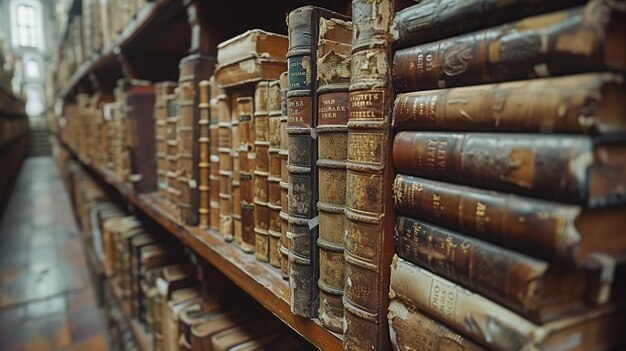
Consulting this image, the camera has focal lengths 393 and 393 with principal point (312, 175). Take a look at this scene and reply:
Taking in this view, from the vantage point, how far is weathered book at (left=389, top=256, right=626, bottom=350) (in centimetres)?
32

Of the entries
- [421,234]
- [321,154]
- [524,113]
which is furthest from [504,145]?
[321,154]

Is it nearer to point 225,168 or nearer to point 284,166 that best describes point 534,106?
point 284,166

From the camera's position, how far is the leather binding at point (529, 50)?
0.27 m

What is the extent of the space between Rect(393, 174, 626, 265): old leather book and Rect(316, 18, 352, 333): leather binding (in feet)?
0.50

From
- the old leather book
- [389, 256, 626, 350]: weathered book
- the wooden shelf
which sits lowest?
the wooden shelf

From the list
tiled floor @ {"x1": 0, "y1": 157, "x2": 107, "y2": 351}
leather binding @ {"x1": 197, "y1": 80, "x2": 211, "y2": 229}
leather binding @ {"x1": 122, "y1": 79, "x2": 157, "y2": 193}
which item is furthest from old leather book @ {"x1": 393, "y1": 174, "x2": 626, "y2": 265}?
tiled floor @ {"x1": 0, "y1": 157, "x2": 107, "y2": 351}

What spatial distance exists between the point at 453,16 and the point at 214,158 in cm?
74

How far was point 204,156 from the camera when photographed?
41.6 inches

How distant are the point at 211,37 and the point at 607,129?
0.97 metres

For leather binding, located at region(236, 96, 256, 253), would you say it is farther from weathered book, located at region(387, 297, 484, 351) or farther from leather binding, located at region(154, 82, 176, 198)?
leather binding, located at region(154, 82, 176, 198)

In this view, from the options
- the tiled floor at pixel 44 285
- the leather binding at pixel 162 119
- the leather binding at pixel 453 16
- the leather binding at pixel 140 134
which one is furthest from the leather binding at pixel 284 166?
the tiled floor at pixel 44 285

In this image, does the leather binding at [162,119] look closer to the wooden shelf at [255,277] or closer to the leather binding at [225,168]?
the wooden shelf at [255,277]

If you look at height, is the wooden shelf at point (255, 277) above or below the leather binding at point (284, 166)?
below

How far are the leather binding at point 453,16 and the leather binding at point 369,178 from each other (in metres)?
0.02
